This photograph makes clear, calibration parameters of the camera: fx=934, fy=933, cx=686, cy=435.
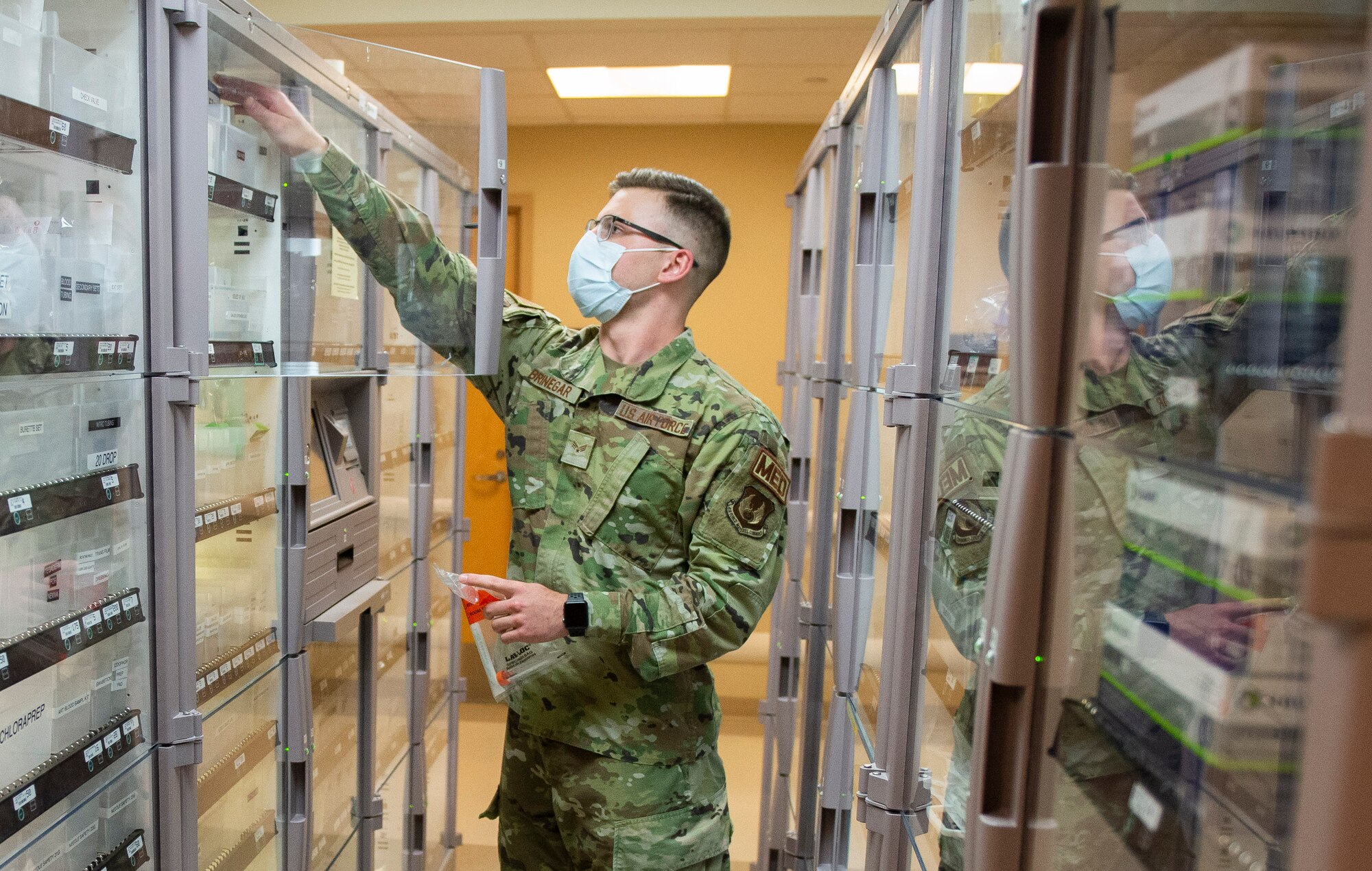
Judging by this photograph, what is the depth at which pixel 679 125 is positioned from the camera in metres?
5.35

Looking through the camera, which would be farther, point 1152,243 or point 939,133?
point 939,133

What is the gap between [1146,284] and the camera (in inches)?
31.3

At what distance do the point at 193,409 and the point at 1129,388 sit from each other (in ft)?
4.45

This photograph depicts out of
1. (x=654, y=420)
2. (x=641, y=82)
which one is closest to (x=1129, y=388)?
(x=654, y=420)

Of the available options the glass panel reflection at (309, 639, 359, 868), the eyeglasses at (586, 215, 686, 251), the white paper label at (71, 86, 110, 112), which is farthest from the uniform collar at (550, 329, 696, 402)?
the white paper label at (71, 86, 110, 112)

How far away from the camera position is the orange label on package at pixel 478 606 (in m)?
1.81

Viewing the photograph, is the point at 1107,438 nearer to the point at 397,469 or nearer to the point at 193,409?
the point at 193,409

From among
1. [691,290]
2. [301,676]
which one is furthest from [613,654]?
[691,290]

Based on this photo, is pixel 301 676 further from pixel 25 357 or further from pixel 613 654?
pixel 25 357

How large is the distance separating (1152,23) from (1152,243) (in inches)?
7.1

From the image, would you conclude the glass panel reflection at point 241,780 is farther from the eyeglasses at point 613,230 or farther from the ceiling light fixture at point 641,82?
the ceiling light fixture at point 641,82

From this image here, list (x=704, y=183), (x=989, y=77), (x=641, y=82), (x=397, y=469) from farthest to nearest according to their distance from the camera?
1. (x=704, y=183)
2. (x=641, y=82)
3. (x=397, y=469)
4. (x=989, y=77)

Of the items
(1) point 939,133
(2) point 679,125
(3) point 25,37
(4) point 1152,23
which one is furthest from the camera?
(2) point 679,125

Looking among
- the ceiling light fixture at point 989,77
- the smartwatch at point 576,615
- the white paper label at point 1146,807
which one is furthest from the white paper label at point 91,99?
the white paper label at point 1146,807
